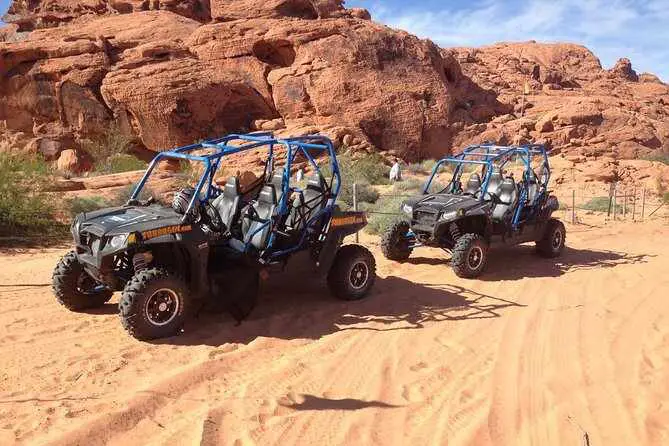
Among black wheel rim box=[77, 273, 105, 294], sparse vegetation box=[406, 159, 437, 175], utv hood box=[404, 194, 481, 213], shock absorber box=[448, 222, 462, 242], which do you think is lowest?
black wheel rim box=[77, 273, 105, 294]

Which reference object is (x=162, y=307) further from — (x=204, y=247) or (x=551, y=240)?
(x=551, y=240)

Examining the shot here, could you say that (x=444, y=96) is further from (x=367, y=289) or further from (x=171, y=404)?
(x=171, y=404)

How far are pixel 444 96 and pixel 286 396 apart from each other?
25113mm

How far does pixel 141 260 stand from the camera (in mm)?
5465

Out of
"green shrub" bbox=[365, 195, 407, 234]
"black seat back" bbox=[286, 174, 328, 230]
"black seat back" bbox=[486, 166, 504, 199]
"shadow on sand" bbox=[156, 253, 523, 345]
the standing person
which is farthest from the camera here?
the standing person

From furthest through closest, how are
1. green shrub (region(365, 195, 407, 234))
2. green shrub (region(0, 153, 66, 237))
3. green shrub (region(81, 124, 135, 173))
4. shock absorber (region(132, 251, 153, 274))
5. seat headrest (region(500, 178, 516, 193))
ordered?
green shrub (region(81, 124, 135, 173))
green shrub (region(365, 195, 407, 234))
green shrub (region(0, 153, 66, 237))
seat headrest (region(500, 178, 516, 193))
shock absorber (region(132, 251, 153, 274))

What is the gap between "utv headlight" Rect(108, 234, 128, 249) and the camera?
5.22 m

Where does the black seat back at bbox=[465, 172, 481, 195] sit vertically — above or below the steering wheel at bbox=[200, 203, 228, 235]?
above

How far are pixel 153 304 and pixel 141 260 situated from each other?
44cm

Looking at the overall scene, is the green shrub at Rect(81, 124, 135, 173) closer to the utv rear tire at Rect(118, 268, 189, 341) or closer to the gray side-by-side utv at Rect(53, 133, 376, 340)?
the gray side-by-side utv at Rect(53, 133, 376, 340)

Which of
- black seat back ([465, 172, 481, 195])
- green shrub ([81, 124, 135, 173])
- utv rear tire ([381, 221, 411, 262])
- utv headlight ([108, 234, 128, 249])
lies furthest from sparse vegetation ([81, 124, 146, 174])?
utv headlight ([108, 234, 128, 249])

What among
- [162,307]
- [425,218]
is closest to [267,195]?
[162,307]

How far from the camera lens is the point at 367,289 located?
731cm

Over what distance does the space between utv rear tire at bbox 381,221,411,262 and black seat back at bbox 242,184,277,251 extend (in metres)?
2.84
